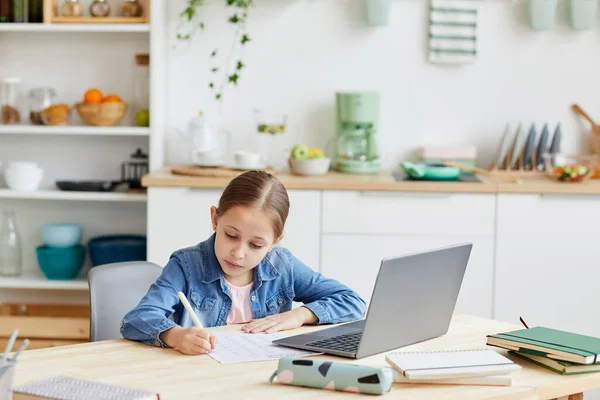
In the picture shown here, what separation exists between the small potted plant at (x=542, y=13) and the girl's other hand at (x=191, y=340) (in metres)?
2.75

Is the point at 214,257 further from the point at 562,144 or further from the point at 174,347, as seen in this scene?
the point at 562,144

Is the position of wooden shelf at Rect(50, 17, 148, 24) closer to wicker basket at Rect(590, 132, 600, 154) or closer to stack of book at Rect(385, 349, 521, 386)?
wicker basket at Rect(590, 132, 600, 154)

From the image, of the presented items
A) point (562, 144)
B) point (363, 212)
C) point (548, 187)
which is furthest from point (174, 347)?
point (562, 144)

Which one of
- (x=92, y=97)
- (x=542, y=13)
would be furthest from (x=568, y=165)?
(x=92, y=97)

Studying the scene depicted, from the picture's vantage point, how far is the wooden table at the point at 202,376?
1532 mm

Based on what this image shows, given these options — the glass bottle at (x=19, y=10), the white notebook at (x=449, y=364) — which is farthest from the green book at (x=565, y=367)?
the glass bottle at (x=19, y=10)

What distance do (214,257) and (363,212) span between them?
1.64 m

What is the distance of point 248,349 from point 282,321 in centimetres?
20

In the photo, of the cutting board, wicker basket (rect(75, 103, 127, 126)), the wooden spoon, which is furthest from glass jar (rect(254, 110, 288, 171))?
the wooden spoon

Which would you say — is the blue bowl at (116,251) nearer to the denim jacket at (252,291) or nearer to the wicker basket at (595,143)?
the denim jacket at (252,291)

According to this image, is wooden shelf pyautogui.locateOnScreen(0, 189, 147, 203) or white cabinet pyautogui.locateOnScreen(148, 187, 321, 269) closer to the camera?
white cabinet pyautogui.locateOnScreen(148, 187, 321, 269)

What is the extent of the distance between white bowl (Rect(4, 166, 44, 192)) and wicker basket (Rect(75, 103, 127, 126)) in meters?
0.34

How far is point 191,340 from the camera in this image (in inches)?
69.4

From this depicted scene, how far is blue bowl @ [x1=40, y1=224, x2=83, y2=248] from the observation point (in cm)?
406
